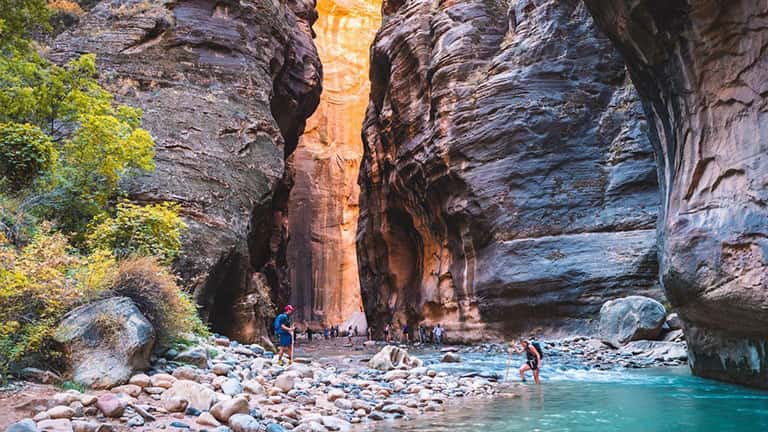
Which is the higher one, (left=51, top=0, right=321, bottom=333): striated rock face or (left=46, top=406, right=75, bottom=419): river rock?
(left=51, top=0, right=321, bottom=333): striated rock face

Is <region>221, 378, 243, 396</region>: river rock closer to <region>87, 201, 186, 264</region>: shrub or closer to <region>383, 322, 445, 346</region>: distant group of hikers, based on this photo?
<region>87, 201, 186, 264</region>: shrub

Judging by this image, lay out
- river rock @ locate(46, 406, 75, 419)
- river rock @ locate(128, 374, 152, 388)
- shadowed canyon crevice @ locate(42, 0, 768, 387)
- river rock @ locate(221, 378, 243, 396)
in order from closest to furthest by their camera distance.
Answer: river rock @ locate(46, 406, 75, 419)
river rock @ locate(128, 374, 152, 388)
river rock @ locate(221, 378, 243, 396)
shadowed canyon crevice @ locate(42, 0, 768, 387)

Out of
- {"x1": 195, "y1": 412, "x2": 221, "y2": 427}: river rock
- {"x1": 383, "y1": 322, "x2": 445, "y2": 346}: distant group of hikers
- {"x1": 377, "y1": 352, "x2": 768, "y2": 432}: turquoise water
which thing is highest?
{"x1": 195, "y1": 412, "x2": 221, "y2": 427}: river rock

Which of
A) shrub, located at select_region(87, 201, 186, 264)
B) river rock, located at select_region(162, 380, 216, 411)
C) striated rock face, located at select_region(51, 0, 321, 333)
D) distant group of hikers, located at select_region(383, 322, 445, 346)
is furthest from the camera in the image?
distant group of hikers, located at select_region(383, 322, 445, 346)

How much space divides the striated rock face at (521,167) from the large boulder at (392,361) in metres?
10.3

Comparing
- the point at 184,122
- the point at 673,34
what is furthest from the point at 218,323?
the point at 673,34

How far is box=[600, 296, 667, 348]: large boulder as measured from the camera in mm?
18562

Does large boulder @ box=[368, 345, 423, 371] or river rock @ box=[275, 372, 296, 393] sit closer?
river rock @ box=[275, 372, 296, 393]

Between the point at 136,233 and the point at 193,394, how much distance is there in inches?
254

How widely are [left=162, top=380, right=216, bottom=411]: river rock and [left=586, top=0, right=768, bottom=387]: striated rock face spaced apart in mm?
8318

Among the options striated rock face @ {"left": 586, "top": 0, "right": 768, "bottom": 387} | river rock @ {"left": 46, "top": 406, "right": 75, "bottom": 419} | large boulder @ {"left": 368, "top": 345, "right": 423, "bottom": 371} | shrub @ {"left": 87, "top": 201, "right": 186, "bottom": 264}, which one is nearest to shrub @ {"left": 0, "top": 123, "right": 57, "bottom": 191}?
shrub @ {"left": 87, "top": 201, "right": 186, "bottom": 264}

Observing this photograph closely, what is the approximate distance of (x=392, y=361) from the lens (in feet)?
47.3

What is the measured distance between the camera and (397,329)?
35.9m

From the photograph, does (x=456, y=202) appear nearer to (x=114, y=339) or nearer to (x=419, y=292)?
(x=419, y=292)
